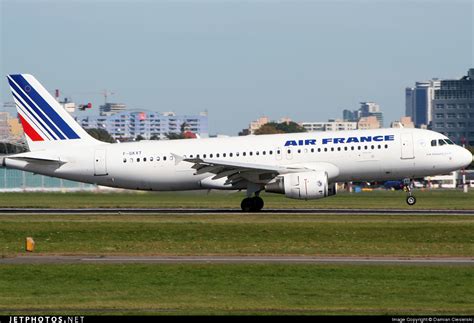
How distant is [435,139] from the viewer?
5288cm

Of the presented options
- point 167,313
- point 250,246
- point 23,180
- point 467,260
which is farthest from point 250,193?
point 23,180

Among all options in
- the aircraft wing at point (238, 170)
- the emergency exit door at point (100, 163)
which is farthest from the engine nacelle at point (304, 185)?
the emergency exit door at point (100, 163)

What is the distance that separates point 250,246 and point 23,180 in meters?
63.8

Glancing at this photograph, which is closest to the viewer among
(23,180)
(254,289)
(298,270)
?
(254,289)

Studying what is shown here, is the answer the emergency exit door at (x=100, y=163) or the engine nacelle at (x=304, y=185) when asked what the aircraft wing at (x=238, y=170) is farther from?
the emergency exit door at (x=100, y=163)

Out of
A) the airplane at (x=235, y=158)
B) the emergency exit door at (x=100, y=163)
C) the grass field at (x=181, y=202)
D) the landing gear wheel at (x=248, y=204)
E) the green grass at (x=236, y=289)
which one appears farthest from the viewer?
the grass field at (x=181, y=202)

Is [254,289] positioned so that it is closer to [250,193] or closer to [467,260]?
[467,260]

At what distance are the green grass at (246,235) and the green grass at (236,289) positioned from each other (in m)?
5.41

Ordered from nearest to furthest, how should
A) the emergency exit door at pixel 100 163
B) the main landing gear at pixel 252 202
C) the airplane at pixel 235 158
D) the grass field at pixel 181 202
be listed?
the airplane at pixel 235 158 < the main landing gear at pixel 252 202 < the emergency exit door at pixel 100 163 < the grass field at pixel 181 202

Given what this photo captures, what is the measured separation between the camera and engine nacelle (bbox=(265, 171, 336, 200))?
50062 millimetres

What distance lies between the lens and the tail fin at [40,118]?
54.6 meters

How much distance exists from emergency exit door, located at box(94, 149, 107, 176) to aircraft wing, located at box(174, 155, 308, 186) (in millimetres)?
4352

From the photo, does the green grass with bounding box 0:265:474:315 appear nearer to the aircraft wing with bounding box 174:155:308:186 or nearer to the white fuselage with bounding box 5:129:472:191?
the aircraft wing with bounding box 174:155:308:186

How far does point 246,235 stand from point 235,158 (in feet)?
46.0
